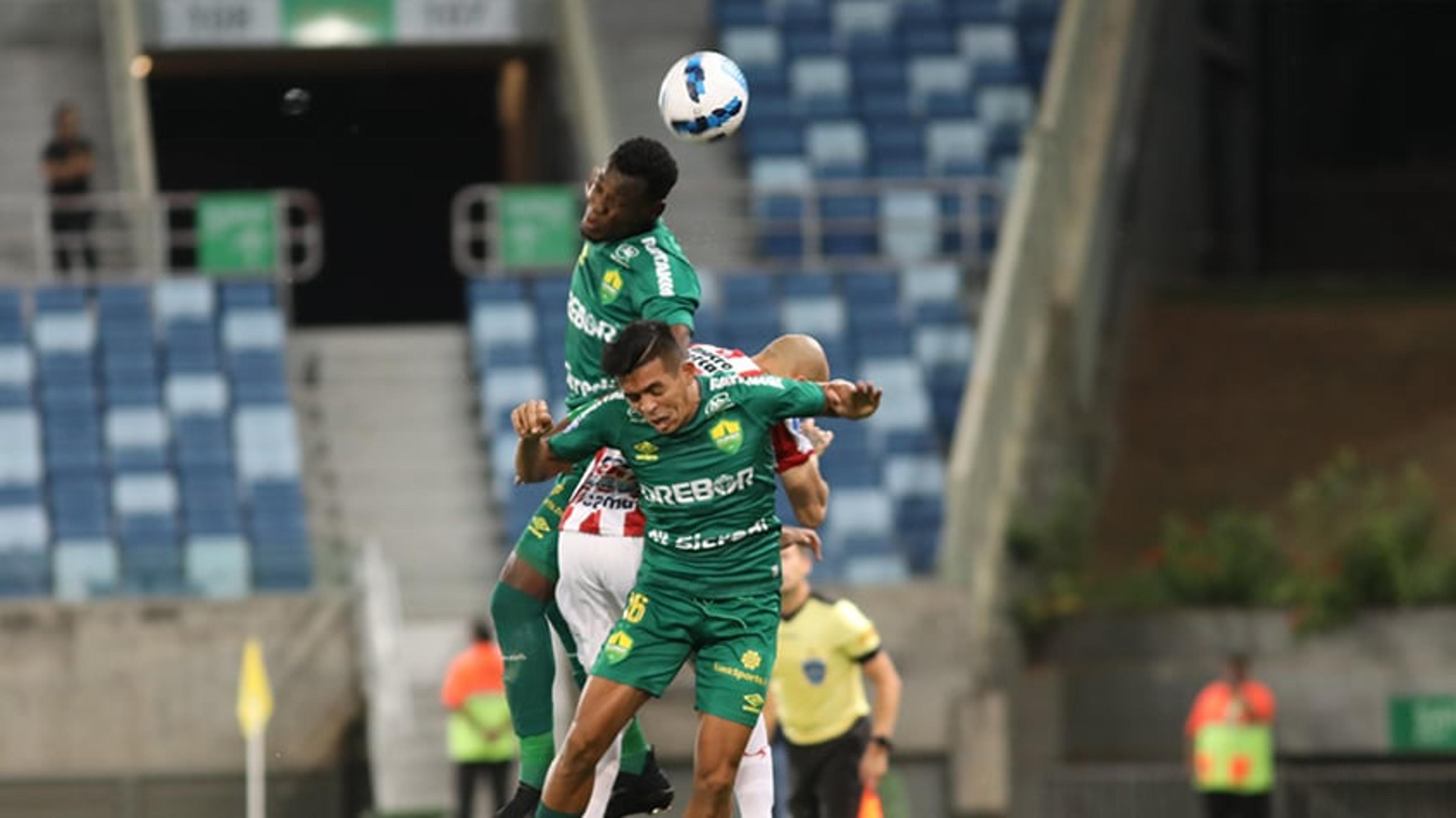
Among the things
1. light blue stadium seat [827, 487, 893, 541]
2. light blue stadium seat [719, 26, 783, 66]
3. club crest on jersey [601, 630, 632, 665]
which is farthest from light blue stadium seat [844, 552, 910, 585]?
club crest on jersey [601, 630, 632, 665]

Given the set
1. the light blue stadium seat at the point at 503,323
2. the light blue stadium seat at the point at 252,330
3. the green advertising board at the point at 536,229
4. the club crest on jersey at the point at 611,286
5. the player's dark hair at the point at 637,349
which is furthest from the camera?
the green advertising board at the point at 536,229

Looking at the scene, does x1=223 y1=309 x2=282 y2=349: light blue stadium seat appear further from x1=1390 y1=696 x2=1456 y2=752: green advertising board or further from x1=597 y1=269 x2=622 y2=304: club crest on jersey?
x1=597 y1=269 x2=622 y2=304: club crest on jersey

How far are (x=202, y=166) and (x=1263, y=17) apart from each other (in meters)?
12.7

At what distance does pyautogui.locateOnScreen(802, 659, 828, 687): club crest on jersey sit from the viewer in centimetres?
1561

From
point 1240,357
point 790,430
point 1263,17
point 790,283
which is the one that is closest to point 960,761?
point 790,283

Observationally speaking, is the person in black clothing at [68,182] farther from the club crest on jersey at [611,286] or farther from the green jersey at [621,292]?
the club crest on jersey at [611,286]

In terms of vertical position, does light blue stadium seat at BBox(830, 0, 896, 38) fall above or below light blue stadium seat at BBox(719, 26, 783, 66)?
above

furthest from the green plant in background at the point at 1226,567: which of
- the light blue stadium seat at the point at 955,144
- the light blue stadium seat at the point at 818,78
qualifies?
the light blue stadium seat at the point at 818,78

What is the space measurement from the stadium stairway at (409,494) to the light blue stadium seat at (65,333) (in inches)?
79.3

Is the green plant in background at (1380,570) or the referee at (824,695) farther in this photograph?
the green plant in background at (1380,570)

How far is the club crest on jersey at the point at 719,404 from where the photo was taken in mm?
10891

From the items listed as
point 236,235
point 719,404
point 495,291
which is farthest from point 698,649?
point 236,235

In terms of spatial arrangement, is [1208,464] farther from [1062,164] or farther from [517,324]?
[517,324]

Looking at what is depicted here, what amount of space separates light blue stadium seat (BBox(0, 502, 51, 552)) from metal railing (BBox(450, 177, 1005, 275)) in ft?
16.7
